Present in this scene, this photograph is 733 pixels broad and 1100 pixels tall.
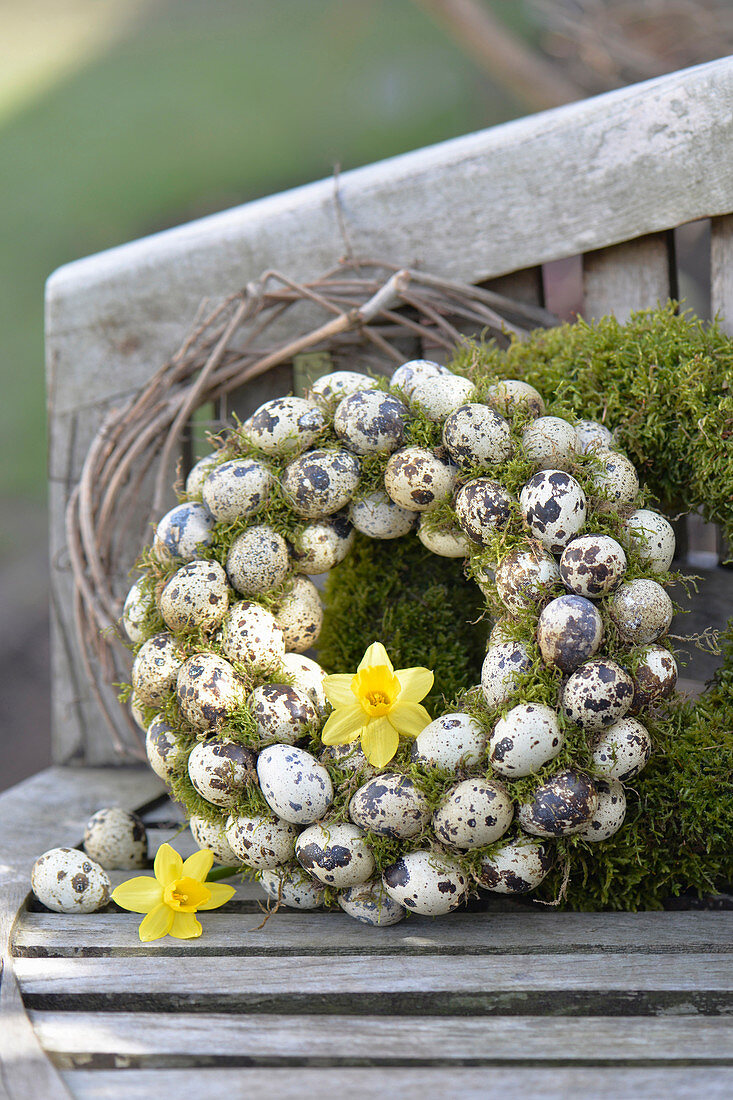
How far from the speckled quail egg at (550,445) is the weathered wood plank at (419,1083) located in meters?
0.63

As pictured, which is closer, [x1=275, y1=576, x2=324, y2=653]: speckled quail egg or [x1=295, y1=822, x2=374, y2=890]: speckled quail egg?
[x1=295, y1=822, x2=374, y2=890]: speckled quail egg

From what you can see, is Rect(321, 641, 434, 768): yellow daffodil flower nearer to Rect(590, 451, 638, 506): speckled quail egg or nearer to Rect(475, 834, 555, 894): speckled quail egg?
Rect(475, 834, 555, 894): speckled quail egg

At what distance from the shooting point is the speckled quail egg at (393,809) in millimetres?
979

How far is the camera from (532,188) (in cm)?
153

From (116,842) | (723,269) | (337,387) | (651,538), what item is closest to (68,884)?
(116,842)

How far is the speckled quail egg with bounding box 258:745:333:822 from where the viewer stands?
1007 millimetres

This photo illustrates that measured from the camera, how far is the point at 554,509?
1.02 metres

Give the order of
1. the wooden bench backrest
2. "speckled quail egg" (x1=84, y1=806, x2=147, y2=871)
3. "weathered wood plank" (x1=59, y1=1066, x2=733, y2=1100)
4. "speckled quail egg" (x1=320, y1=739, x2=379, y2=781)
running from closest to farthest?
"weathered wood plank" (x1=59, y1=1066, x2=733, y2=1100) < "speckled quail egg" (x1=320, y1=739, x2=379, y2=781) < "speckled quail egg" (x1=84, y1=806, x2=147, y2=871) < the wooden bench backrest

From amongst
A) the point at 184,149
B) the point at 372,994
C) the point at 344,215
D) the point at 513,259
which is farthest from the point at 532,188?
the point at 184,149

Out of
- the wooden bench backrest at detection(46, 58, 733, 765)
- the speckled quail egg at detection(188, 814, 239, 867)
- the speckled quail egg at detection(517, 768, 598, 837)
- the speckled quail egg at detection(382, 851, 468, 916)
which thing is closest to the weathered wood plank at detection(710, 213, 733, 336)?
the wooden bench backrest at detection(46, 58, 733, 765)

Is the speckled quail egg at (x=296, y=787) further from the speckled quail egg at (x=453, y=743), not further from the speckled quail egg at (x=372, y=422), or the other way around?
the speckled quail egg at (x=372, y=422)

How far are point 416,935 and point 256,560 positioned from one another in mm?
490

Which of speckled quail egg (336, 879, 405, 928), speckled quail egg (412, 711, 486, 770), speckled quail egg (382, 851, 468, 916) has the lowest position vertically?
speckled quail egg (336, 879, 405, 928)

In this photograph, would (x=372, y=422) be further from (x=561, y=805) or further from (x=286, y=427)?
(x=561, y=805)
